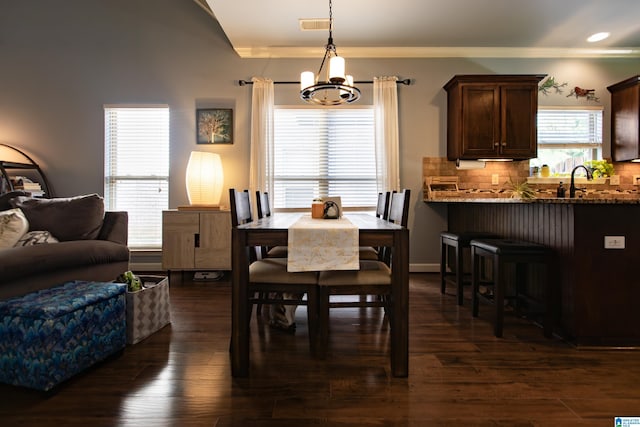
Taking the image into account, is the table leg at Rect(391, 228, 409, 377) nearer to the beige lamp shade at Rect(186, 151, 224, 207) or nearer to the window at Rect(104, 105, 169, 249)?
the beige lamp shade at Rect(186, 151, 224, 207)

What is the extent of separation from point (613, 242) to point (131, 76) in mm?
5034

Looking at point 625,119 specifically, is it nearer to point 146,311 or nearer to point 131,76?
point 146,311

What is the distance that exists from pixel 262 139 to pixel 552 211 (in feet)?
10.0

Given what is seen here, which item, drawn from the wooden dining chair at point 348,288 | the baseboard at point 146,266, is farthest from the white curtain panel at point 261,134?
the wooden dining chair at point 348,288

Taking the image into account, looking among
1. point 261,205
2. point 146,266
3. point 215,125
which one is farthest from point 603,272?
point 146,266

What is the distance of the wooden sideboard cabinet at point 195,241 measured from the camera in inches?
143

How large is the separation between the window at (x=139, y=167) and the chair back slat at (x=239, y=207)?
2.52 m

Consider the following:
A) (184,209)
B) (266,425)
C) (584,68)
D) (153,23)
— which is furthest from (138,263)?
(584,68)

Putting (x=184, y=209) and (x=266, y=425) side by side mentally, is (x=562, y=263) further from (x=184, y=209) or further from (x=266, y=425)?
(x=184, y=209)

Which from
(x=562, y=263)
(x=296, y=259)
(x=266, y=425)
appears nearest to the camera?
(x=266, y=425)

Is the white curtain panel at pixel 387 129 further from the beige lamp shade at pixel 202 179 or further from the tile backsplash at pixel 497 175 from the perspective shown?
the beige lamp shade at pixel 202 179

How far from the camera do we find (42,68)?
412 centimetres

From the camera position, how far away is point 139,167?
13.8 ft

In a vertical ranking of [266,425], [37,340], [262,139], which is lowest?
[266,425]
